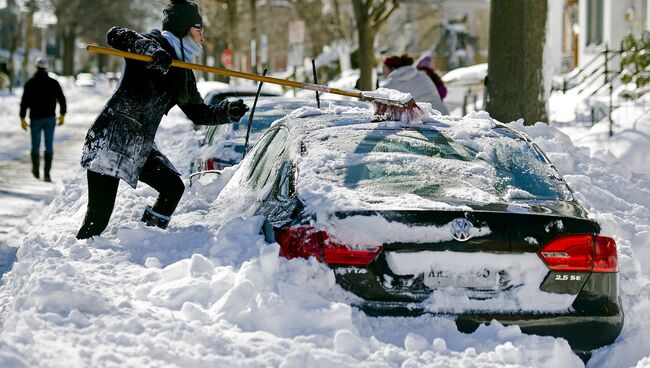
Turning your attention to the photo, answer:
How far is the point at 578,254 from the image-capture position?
15.8 ft

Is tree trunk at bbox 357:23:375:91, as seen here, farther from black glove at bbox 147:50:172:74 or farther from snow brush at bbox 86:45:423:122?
black glove at bbox 147:50:172:74

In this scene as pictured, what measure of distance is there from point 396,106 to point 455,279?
1.81 m

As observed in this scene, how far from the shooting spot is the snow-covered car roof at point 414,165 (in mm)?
4988

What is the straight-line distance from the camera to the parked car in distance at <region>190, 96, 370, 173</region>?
30.5 ft

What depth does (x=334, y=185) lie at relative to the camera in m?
5.07

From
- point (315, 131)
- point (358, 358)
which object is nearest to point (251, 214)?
point (315, 131)

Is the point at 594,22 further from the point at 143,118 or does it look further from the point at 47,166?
the point at 143,118

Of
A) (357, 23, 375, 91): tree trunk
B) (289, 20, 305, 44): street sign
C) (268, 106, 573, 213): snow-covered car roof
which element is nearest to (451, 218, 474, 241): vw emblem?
(268, 106, 573, 213): snow-covered car roof

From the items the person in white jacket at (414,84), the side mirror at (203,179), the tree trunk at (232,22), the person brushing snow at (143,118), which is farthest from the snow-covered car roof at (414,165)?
the tree trunk at (232,22)

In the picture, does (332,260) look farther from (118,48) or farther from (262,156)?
(118,48)

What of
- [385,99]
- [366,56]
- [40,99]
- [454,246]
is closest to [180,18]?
[385,99]

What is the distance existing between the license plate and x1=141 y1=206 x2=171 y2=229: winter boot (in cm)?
266

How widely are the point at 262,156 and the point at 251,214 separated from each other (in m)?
0.87

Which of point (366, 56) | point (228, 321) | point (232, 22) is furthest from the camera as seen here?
point (232, 22)
